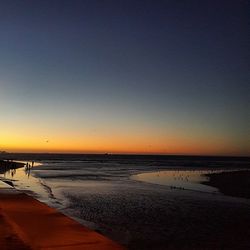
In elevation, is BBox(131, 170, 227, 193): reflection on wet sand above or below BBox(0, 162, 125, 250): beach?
below

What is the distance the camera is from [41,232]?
7.28m

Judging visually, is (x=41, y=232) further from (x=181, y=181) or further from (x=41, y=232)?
(x=181, y=181)

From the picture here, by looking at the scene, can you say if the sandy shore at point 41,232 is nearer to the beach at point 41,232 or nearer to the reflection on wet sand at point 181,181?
the beach at point 41,232

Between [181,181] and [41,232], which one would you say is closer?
[41,232]

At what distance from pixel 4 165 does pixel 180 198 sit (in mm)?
47071

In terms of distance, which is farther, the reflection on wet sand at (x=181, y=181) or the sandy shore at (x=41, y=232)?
the reflection on wet sand at (x=181, y=181)

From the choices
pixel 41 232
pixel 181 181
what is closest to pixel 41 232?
pixel 41 232

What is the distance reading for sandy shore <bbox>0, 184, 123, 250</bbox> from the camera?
240 inches

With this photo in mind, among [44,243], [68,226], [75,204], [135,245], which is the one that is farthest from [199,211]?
[44,243]

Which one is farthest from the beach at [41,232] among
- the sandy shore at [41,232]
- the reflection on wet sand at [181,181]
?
the reflection on wet sand at [181,181]

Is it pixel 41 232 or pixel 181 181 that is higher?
pixel 41 232

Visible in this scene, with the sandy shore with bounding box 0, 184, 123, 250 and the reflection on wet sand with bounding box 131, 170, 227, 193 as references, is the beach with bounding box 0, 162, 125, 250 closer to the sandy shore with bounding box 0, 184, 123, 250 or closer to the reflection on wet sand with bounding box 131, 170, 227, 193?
the sandy shore with bounding box 0, 184, 123, 250

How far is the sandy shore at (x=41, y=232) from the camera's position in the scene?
6098 mm

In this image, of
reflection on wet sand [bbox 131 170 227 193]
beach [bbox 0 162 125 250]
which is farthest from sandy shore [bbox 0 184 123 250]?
reflection on wet sand [bbox 131 170 227 193]
